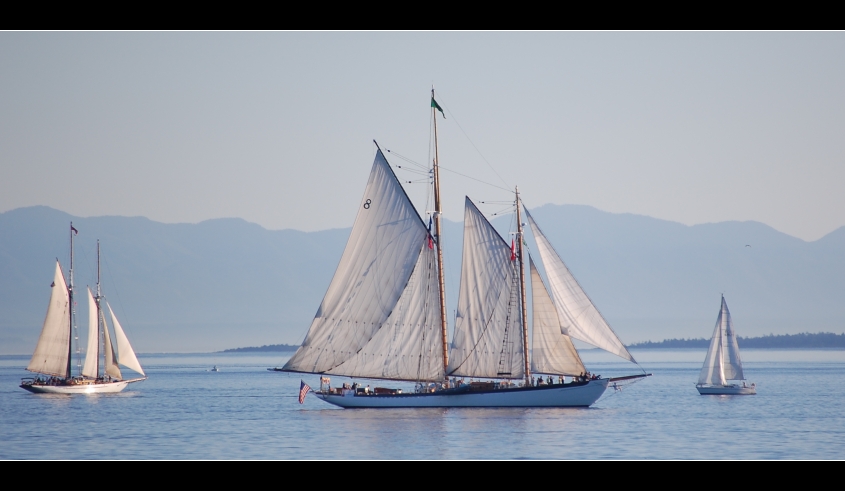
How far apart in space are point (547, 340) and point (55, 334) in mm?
50763

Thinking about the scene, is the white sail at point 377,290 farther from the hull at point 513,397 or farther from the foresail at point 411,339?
the hull at point 513,397

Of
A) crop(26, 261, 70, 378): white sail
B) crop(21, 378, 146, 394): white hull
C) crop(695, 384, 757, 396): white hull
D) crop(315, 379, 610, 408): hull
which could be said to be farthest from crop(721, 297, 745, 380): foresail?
crop(26, 261, 70, 378): white sail

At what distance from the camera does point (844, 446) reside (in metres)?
52.7

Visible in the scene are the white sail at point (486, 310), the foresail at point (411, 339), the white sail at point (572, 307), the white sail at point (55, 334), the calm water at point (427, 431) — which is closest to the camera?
the calm water at point (427, 431)

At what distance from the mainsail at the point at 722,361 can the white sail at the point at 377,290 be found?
33560 millimetres

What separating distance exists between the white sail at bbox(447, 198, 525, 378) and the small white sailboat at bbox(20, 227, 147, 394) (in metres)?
43.3

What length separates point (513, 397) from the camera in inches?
2768

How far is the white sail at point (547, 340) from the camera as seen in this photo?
67.8 m

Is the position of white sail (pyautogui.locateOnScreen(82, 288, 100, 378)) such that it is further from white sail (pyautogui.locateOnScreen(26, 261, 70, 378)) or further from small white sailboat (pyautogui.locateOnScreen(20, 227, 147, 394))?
white sail (pyautogui.locateOnScreen(26, 261, 70, 378))

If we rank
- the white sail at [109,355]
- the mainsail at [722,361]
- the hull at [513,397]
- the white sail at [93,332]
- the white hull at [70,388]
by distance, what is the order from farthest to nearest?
the white hull at [70,388]
the white sail at [109,355]
the white sail at [93,332]
the mainsail at [722,361]
the hull at [513,397]

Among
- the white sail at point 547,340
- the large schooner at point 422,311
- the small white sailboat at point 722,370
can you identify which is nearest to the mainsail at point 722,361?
the small white sailboat at point 722,370

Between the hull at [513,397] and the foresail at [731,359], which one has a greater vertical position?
the foresail at [731,359]

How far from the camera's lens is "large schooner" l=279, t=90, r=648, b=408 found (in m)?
68.1

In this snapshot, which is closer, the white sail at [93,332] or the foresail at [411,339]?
the foresail at [411,339]
